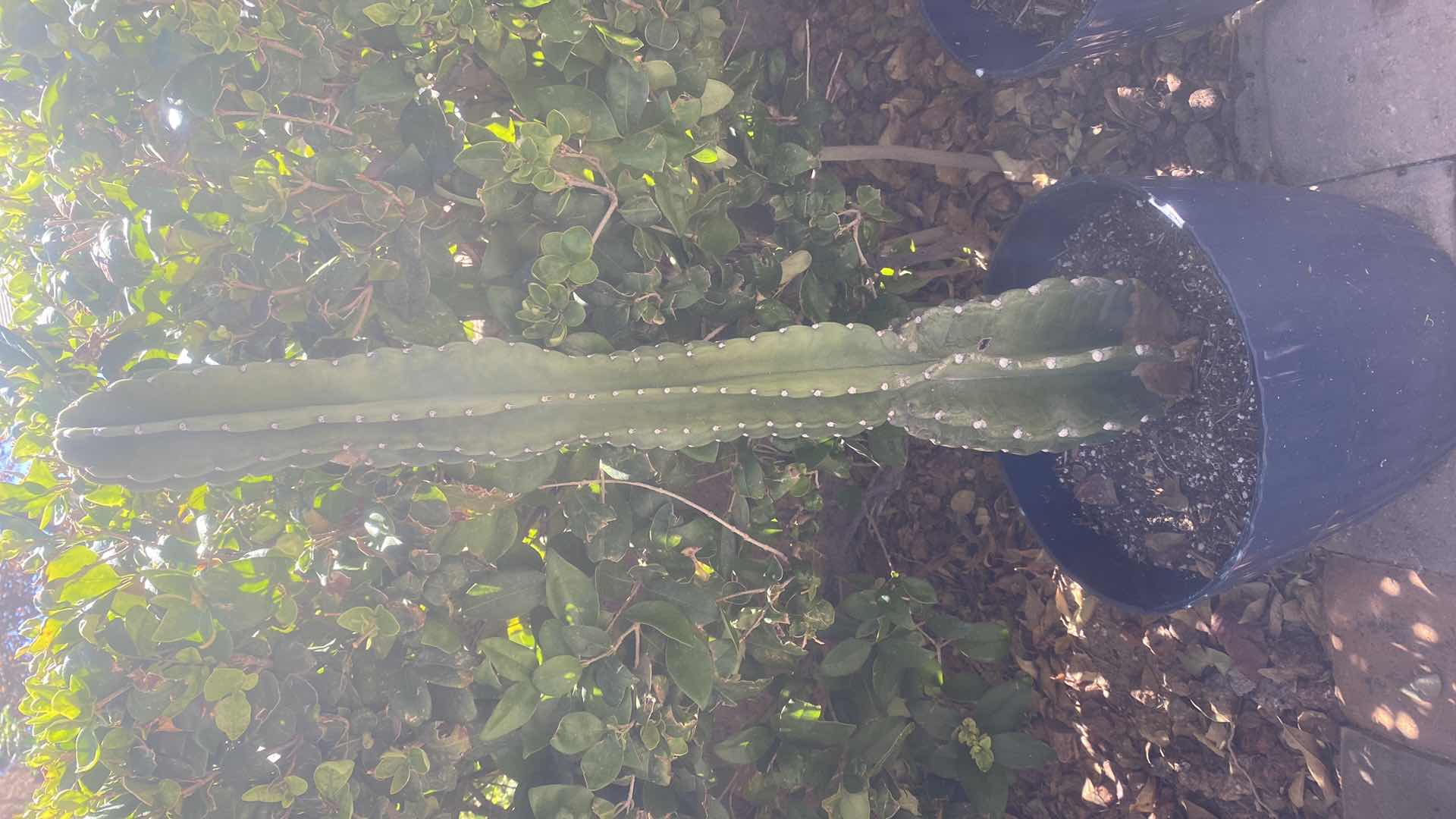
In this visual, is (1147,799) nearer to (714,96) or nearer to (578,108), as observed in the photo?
(714,96)

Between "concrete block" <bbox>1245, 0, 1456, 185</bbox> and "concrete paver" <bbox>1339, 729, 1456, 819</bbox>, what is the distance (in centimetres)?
126

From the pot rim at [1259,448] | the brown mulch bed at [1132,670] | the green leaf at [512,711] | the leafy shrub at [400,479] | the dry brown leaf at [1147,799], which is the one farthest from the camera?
the dry brown leaf at [1147,799]

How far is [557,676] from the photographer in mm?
1656

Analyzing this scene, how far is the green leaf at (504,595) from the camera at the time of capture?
5.75 feet

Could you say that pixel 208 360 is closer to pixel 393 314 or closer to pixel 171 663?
pixel 393 314

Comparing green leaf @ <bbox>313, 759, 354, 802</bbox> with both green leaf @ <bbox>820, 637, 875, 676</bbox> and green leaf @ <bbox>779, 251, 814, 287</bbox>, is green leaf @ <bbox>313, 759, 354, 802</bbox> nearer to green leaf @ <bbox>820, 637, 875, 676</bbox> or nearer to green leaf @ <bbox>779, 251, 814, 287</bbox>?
green leaf @ <bbox>820, 637, 875, 676</bbox>

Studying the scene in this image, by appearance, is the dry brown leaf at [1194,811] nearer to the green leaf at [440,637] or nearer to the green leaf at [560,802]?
the green leaf at [560,802]

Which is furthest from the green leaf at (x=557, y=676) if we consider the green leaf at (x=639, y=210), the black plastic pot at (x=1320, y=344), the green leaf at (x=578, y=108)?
the black plastic pot at (x=1320, y=344)

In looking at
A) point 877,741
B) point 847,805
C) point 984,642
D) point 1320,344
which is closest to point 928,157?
point 1320,344

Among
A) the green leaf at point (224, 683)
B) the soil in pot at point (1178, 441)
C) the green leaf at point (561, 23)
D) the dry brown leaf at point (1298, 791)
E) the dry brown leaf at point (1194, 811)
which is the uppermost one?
the green leaf at point (561, 23)

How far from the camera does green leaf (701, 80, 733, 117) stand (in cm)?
181

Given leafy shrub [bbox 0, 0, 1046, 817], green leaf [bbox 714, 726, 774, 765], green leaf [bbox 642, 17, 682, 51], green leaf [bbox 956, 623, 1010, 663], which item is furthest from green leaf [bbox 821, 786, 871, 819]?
green leaf [bbox 642, 17, 682, 51]

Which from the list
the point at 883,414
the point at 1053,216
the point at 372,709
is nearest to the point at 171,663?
the point at 372,709

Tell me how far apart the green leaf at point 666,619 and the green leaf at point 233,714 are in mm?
717
